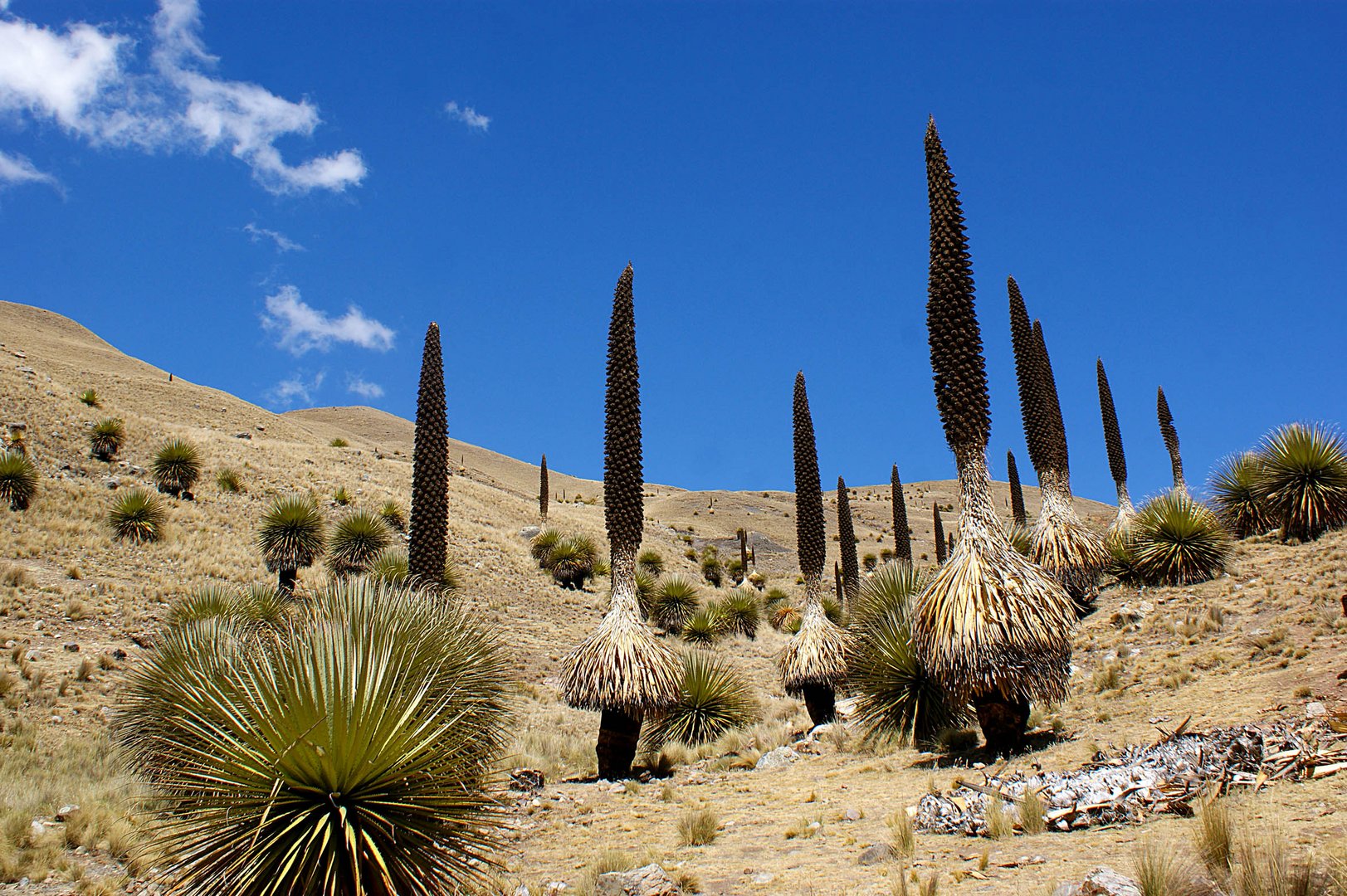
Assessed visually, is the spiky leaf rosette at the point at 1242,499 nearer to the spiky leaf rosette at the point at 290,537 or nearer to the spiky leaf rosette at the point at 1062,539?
the spiky leaf rosette at the point at 1062,539

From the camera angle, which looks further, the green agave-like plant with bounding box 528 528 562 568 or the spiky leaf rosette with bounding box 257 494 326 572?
the green agave-like plant with bounding box 528 528 562 568

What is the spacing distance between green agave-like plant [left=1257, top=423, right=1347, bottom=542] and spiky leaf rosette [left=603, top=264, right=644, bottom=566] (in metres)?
14.0

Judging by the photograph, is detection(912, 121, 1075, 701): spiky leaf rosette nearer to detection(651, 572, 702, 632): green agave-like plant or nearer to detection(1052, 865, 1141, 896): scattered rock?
detection(1052, 865, 1141, 896): scattered rock

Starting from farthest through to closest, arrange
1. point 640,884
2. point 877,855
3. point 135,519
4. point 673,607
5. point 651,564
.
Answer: point 651,564 → point 673,607 → point 135,519 → point 877,855 → point 640,884

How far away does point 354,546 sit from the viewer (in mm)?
28016

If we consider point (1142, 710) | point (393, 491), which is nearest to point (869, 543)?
point (393, 491)

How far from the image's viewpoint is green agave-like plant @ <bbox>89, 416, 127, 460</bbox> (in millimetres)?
32969

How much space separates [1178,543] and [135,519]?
29.7m

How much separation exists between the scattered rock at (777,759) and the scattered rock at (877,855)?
24.2ft

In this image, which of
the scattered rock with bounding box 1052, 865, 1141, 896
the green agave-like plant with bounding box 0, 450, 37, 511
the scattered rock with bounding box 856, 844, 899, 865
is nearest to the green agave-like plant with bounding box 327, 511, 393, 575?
the green agave-like plant with bounding box 0, 450, 37, 511

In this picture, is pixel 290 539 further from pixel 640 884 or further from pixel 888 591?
pixel 640 884

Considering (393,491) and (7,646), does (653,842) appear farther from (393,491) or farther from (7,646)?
(393,491)

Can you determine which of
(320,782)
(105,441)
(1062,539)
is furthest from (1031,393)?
(105,441)

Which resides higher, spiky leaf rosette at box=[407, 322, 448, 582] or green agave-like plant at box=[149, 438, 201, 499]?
green agave-like plant at box=[149, 438, 201, 499]
